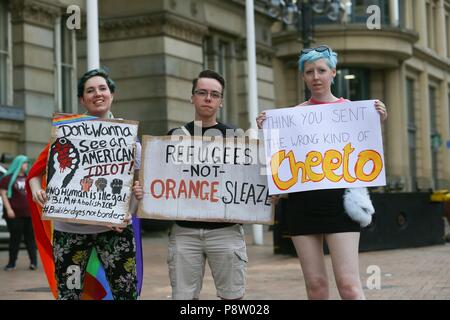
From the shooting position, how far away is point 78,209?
5406 millimetres

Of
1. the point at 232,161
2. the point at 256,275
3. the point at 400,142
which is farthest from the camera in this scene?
the point at 400,142

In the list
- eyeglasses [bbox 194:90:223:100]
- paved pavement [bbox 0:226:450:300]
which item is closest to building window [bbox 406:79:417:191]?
paved pavement [bbox 0:226:450:300]

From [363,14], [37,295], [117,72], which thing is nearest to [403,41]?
[363,14]

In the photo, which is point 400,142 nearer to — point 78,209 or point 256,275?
point 256,275

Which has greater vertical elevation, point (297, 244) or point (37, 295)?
point (297, 244)

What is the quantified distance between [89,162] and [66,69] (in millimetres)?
15387

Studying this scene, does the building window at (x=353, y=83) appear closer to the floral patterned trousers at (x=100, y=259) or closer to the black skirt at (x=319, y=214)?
the black skirt at (x=319, y=214)

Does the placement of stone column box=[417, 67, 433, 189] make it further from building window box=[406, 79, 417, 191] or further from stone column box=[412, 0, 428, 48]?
stone column box=[412, 0, 428, 48]

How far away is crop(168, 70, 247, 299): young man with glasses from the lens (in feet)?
17.2

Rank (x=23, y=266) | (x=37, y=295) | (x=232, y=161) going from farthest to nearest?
(x=23, y=266) < (x=37, y=295) < (x=232, y=161)

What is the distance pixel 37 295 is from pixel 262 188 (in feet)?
16.4

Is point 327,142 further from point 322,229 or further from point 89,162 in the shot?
point 89,162

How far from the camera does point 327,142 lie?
18.1 feet

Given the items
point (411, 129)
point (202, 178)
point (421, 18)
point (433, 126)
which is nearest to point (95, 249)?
point (202, 178)
